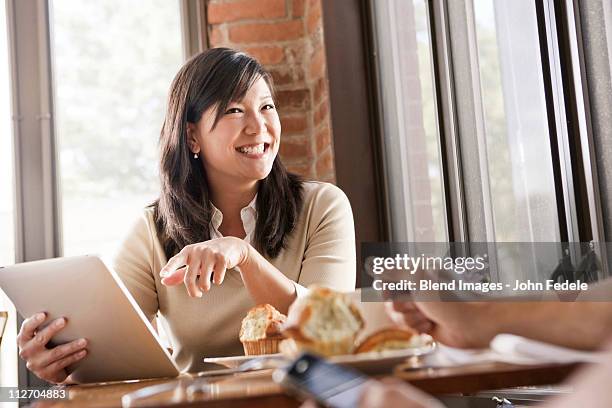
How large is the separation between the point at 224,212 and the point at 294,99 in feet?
3.25

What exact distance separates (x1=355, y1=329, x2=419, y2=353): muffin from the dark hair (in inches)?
41.6

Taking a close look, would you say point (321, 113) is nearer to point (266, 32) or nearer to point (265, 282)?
point (266, 32)

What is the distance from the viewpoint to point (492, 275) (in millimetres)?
1662

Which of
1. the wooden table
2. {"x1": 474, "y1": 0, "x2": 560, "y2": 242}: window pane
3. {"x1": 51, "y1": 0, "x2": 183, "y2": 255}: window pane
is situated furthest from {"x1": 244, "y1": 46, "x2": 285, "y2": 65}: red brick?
the wooden table

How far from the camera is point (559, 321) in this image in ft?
2.76

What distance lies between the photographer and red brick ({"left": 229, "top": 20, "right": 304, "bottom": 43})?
2.84 metres

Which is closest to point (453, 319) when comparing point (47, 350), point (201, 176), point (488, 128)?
point (47, 350)

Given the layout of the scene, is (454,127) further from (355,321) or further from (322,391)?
(322,391)

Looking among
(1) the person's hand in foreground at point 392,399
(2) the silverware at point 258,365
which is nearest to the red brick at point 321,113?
(2) the silverware at point 258,365

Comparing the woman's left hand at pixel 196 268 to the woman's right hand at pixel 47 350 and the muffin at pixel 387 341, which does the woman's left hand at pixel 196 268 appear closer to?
the woman's right hand at pixel 47 350

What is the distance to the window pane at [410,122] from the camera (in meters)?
2.10

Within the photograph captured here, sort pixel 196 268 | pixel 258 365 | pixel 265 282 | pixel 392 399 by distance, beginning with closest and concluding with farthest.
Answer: pixel 392 399 < pixel 258 365 < pixel 196 268 < pixel 265 282

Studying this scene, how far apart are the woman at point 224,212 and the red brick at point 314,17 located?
2.48 feet

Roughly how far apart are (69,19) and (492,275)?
204 cm
